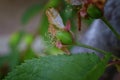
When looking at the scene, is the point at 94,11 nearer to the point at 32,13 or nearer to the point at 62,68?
the point at 62,68

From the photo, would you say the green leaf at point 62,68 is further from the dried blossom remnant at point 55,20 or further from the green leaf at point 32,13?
the green leaf at point 32,13

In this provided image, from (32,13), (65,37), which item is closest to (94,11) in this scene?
→ (65,37)

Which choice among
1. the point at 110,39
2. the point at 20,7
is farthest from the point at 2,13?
the point at 110,39

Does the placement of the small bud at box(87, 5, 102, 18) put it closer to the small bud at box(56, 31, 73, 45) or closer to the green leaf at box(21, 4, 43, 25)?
the small bud at box(56, 31, 73, 45)

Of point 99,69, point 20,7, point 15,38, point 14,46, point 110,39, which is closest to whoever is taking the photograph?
point 99,69

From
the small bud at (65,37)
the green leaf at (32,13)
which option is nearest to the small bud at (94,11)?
the small bud at (65,37)

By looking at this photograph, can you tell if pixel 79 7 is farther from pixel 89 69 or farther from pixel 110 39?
pixel 110 39
